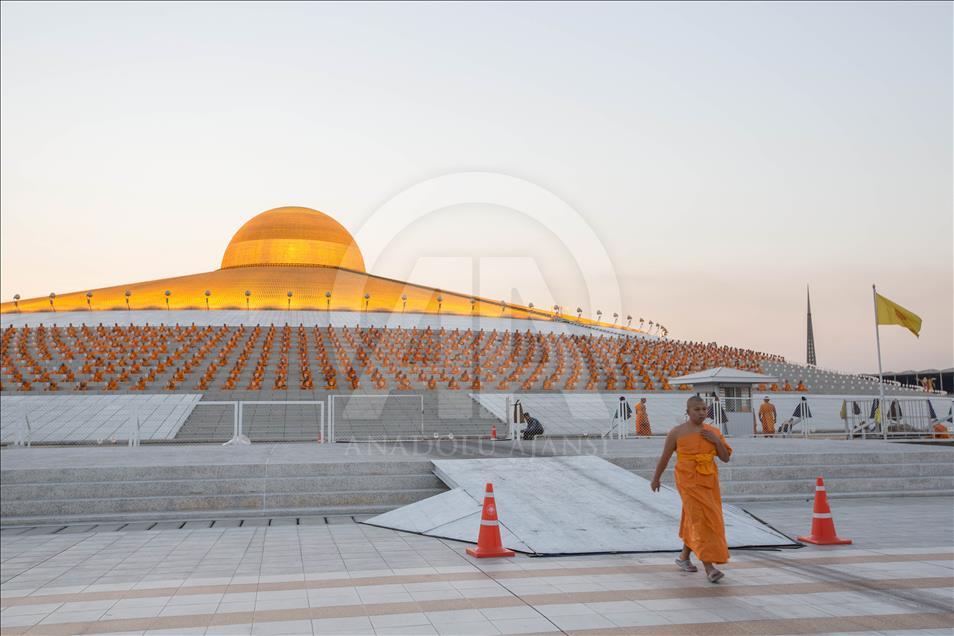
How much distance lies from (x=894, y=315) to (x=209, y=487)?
1707 centimetres

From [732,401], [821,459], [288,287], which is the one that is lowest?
[821,459]

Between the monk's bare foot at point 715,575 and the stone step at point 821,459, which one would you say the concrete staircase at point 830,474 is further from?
the monk's bare foot at point 715,575

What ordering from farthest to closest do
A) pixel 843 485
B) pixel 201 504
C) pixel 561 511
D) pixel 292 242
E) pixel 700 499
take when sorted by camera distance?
1. pixel 292 242
2. pixel 843 485
3. pixel 201 504
4. pixel 561 511
5. pixel 700 499

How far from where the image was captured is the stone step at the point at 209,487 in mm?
10133

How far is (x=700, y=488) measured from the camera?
668 centimetres

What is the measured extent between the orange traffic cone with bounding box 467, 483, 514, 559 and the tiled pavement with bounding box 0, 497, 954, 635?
0.48 feet

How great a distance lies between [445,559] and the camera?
7.49 metres

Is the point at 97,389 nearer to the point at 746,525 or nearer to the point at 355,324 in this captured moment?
the point at 355,324

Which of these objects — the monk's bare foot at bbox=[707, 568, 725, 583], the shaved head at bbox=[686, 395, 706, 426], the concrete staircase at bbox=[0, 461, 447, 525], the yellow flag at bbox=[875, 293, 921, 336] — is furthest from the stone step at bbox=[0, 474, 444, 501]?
the yellow flag at bbox=[875, 293, 921, 336]

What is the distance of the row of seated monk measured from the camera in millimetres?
25641

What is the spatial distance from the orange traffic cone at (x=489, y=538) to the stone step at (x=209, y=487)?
3.57m

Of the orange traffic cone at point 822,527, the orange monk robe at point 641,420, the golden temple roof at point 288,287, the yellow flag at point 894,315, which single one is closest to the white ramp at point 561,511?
the orange traffic cone at point 822,527

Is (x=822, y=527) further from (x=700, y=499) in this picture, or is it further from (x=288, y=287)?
(x=288, y=287)

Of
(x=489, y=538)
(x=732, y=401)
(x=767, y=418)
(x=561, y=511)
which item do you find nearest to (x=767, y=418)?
(x=767, y=418)
